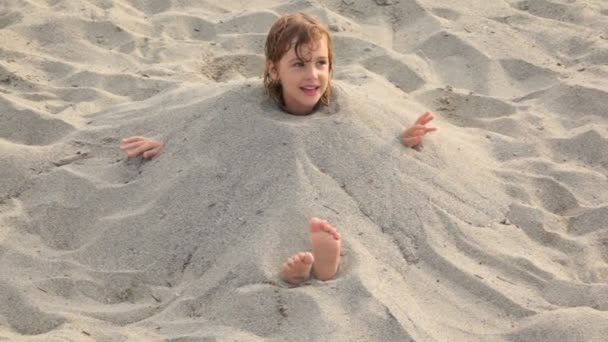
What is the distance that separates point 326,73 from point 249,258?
0.83 metres

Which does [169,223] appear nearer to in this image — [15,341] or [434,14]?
[15,341]

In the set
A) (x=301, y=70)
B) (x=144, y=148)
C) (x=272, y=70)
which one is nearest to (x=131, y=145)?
(x=144, y=148)

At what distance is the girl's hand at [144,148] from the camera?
11.4ft

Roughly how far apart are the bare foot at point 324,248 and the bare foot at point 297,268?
0.15 feet

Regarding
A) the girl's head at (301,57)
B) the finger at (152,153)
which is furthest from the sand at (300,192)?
the girl's head at (301,57)

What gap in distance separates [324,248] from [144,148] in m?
1.15

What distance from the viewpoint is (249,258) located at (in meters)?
2.82

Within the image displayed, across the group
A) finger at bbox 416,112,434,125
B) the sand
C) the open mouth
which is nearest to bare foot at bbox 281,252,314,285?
the sand

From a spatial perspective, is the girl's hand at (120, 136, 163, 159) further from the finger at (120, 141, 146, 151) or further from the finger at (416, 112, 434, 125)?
the finger at (416, 112, 434, 125)

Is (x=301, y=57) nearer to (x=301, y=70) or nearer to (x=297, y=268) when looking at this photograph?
(x=301, y=70)

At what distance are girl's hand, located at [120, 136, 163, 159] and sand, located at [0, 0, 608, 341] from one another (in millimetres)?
38

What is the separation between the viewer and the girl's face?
313 centimetres

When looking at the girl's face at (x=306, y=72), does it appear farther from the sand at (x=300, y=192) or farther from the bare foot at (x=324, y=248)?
the bare foot at (x=324, y=248)

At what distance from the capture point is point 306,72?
3.14 m
